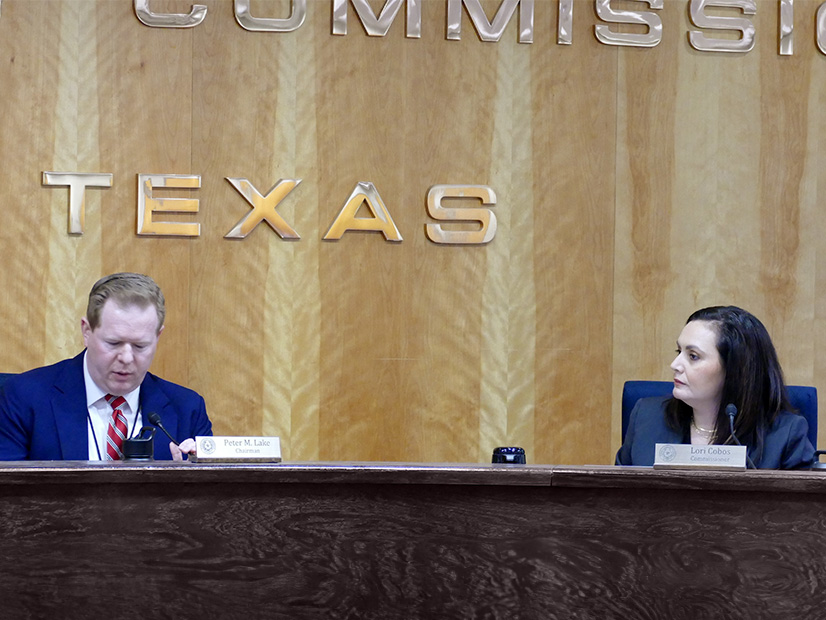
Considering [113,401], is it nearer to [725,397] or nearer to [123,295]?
[123,295]

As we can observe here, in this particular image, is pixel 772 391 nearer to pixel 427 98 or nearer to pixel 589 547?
pixel 589 547

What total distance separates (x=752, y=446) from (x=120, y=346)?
1669 millimetres

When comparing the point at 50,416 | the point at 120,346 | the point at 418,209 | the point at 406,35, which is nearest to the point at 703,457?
the point at 120,346

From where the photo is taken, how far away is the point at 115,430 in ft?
8.77

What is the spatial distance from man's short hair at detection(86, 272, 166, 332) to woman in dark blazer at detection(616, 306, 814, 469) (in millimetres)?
1374

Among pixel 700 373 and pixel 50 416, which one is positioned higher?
pixel 700 373

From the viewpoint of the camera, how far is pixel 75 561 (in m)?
1.89

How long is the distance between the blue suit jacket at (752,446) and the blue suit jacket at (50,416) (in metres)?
1.26

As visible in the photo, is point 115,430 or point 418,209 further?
point 418,209

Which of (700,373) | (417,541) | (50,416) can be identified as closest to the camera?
(417,541)

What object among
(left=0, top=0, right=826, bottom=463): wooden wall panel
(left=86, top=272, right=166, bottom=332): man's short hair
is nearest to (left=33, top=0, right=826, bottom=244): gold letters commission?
(left=0, top=0, right=826, bottom=463): wooden wall panel

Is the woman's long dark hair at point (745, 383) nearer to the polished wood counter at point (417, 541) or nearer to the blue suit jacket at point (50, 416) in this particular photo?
the polished wood counter at point (417, 541)

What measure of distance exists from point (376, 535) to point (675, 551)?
0.57 meters

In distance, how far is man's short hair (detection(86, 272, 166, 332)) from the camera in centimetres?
270
